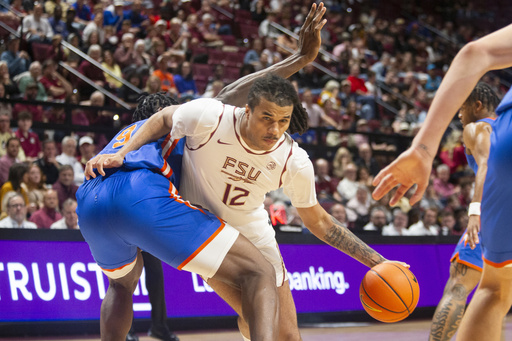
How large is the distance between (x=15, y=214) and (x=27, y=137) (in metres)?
1.57

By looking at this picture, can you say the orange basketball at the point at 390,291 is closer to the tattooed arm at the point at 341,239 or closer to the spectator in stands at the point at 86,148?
the tattooed arm at the point at 341,239

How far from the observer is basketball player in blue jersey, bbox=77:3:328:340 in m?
2.95

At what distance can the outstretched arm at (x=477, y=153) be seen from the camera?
386 cm

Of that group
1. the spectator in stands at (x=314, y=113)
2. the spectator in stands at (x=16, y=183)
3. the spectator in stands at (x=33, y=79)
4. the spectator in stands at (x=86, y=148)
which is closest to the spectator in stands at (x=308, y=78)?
the spectator in stands at (x=314, y=113)

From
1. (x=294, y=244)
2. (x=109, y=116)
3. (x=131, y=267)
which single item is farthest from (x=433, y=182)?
(x=131, y=267)

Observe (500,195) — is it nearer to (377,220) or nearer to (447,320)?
(447,320)

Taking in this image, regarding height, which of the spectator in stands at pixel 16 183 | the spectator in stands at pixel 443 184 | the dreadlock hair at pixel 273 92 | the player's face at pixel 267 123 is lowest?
the spectator in stands at pixel 443 184

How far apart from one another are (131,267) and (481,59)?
7.33 feet

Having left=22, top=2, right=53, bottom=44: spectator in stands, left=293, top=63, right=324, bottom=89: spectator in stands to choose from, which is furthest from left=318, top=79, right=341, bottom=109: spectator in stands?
left=22, top=2, right=53, bottom=44: spectator in stands

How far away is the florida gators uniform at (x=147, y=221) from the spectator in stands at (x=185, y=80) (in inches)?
299

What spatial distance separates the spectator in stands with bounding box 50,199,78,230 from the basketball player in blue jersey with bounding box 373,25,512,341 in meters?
4.86

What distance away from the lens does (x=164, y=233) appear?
9.70 ft

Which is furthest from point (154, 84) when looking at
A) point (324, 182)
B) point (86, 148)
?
point (324, 182)

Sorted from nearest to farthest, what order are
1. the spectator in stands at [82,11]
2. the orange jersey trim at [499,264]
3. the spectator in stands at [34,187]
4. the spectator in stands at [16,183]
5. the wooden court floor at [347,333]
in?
the orange jersey trim at [499,264]
the wooden court floor at [347,333]
the spectator in stands at [16,183]
the spectator in stands at [34,187]
the spectator in stands at [82,11]
